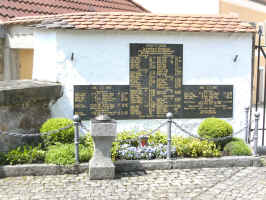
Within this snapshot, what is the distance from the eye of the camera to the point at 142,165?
7.35 meters

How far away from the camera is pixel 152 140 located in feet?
27.2

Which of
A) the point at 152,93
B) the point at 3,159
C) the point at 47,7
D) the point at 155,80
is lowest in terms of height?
the point at 3,159

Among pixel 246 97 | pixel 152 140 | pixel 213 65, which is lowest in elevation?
pixel 152 140

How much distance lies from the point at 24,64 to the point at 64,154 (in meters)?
4.88

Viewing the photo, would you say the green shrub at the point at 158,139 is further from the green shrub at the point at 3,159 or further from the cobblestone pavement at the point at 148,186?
the green shrub at the point at 3,159

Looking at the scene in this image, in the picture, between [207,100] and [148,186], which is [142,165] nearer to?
[148,186]

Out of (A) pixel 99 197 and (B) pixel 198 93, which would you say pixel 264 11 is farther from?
(A) pixel 99 197

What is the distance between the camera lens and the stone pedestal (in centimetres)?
675

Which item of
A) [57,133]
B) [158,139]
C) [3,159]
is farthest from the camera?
[158,139]

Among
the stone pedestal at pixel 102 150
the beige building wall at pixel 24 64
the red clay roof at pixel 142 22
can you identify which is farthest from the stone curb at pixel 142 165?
the beige building wall at pixel 24 64

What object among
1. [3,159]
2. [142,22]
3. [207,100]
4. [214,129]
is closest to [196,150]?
[214,129]

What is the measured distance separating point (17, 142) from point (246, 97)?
5.47 meters

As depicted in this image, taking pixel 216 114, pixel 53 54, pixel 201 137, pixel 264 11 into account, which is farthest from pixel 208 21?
pixel 264 11

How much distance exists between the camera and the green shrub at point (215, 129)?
8125 millimetres
